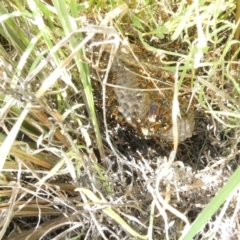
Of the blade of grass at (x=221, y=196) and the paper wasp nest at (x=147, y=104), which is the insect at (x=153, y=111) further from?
the blade of grass at (x=221, y=196)

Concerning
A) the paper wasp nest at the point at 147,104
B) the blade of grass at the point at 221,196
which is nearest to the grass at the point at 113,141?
the paper wasp nest at the point at 147,104

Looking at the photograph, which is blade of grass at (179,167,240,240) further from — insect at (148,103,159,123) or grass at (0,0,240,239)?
insect at (148,103,159,123)

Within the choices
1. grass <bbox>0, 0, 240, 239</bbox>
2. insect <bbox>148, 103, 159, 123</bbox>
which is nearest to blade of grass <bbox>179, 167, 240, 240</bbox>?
grass <bbox>0, 0, 240, 239</bbox>

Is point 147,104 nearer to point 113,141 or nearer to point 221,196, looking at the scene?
point 113,141

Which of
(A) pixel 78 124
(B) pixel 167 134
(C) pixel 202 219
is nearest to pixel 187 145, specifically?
(B) pixel 167 134

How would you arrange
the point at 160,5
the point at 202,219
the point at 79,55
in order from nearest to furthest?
the point at 202,219
the point at 79,55
the point at 160,5

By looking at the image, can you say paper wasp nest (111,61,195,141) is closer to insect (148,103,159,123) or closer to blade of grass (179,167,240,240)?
insect (148,103,159,123)

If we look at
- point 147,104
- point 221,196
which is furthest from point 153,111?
point 221,196

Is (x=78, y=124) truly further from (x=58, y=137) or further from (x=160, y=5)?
(x=160, y=5)

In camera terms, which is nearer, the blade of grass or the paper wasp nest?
the blade of grass
